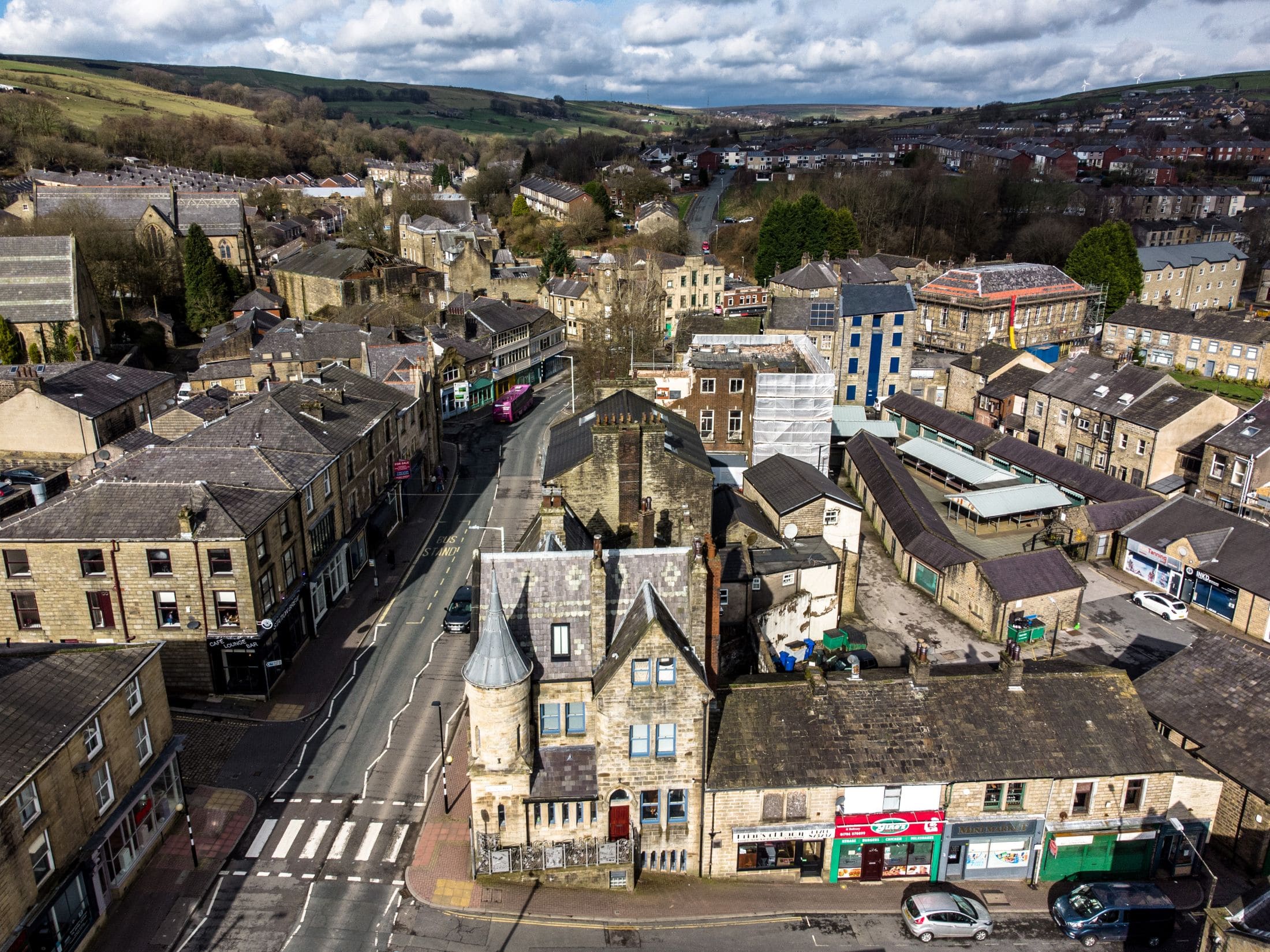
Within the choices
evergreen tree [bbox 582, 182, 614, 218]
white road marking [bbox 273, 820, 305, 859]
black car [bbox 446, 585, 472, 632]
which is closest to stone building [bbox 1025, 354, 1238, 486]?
black car [bbox 446, 585, 472, 632]

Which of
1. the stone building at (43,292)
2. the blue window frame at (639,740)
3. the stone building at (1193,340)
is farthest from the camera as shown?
the stone building at (1193,340)

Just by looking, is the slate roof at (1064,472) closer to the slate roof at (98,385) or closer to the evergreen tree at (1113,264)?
the evergreen tree at (1113,264)

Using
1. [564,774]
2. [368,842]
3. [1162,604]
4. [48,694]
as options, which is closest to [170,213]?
[48,694]

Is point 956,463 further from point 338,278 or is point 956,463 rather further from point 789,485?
point 338,278

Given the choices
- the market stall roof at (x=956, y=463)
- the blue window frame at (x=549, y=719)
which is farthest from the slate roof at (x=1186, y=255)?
the blue window frame at (x=549, y=719)

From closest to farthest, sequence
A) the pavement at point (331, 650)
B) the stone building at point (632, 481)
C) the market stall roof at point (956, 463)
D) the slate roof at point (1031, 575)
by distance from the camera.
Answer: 1. the stone building at point (632, 481)
2. the pavement at point (331, 650)
3. the slate roof at point (1031, 575)
4. the market stall roof at point (956, 463)

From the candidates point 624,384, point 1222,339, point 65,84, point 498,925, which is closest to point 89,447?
point 624,384

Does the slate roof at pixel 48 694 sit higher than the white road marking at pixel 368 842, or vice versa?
the slate roof at pixel 48 694
